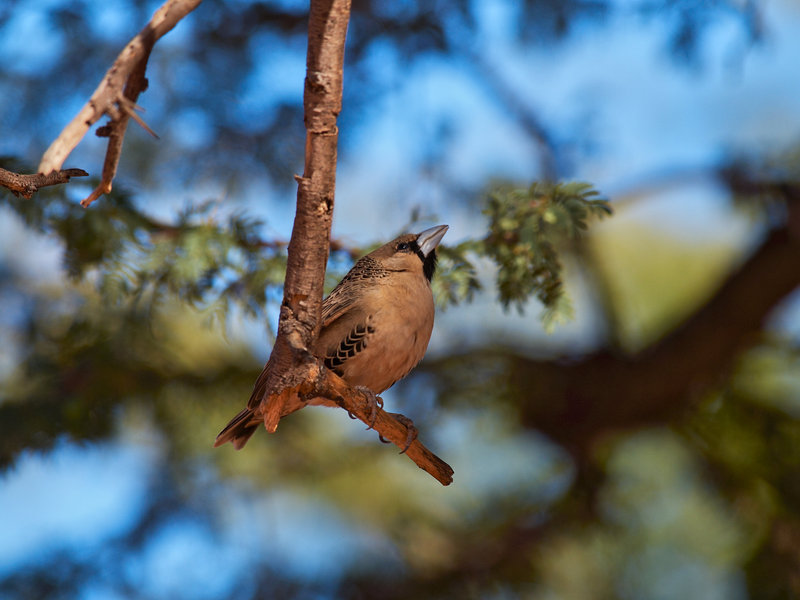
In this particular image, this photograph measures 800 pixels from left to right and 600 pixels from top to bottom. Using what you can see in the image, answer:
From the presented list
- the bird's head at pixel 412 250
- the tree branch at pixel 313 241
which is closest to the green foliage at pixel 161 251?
the bird's head at pixel 412 250

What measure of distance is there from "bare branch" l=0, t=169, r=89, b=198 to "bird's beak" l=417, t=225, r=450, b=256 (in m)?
1.88

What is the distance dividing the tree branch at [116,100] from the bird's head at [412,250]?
156 cm

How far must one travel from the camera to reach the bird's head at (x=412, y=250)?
358 centimetres

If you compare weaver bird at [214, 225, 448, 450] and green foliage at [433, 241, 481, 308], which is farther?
green foliage at [433, 241, 481, 308]

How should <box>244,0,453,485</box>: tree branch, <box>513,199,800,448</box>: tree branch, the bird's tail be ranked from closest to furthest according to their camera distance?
<box>244,0,453,485</box>: tree branch < the bird's tail < <box>513,199,800,448</box>: tree branch

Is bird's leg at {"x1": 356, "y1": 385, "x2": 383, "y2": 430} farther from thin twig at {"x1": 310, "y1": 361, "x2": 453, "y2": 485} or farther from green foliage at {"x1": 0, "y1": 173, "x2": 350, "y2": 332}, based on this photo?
green foliage at {"x1": 0, "y1": 173, "x2": 350, "y2": 332}

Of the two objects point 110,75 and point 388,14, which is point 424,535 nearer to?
point 388,14

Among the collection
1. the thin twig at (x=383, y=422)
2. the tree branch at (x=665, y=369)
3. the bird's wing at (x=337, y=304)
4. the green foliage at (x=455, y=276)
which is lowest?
the thin twig at (x=383, y=422)

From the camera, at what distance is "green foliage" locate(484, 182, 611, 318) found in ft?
11.5

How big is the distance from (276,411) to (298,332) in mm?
275

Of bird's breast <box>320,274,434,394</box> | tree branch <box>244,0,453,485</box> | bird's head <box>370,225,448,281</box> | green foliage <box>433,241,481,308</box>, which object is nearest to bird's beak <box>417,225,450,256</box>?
bird's head <box>370,225,448,281</box>

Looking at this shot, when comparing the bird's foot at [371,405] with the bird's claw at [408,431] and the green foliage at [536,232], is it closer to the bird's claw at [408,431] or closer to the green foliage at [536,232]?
the bird's claw at [408,431]

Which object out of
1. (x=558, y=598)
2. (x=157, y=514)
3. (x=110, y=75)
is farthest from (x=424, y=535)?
(x=110, y=75)

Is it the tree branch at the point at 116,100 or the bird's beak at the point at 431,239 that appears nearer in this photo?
the tree branch at the point at 116,100
